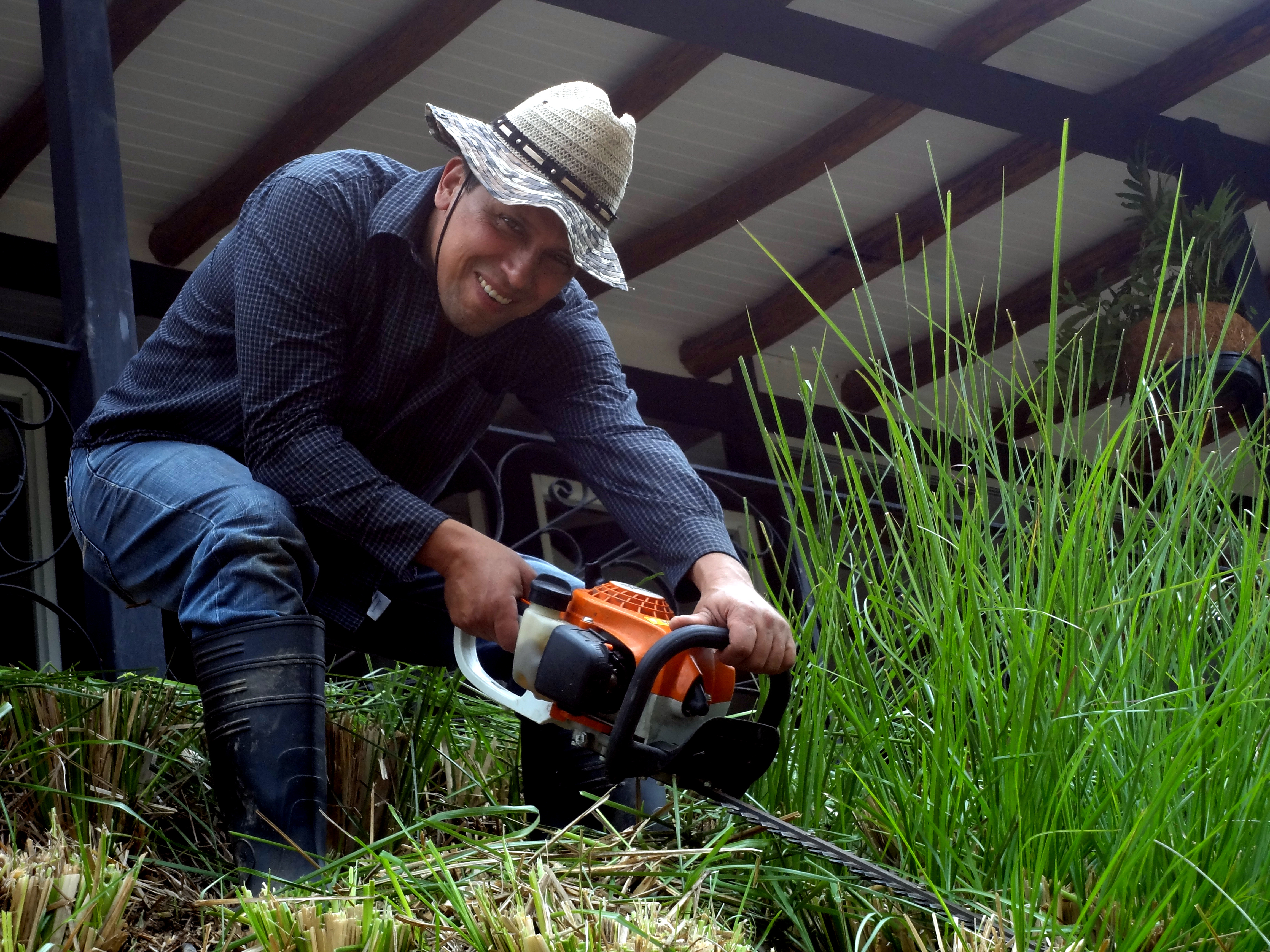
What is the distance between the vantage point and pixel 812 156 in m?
4.20

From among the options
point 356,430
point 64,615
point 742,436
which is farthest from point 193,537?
point 742,436

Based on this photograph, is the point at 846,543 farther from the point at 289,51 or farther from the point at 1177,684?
the point at 289,51

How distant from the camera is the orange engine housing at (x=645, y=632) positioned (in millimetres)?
1429

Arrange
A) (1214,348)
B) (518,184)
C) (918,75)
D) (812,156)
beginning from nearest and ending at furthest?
(518,184)
(1214,348)
(918,75)
(812,156)

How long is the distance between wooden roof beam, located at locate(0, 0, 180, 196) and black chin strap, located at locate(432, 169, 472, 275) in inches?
64.1

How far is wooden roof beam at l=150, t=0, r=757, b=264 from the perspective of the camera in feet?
11.5

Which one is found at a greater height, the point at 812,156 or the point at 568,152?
the point at 568,152

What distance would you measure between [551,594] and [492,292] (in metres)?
0.48

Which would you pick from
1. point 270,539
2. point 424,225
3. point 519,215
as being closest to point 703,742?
point 270,539

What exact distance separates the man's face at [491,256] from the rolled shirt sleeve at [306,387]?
Answer: 157mm

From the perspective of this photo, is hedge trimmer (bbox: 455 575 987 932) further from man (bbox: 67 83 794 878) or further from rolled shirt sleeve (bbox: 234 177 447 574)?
rolled shirt sleeve (bbox: 234 177 447 574)

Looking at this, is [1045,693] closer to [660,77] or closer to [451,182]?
[451,182]

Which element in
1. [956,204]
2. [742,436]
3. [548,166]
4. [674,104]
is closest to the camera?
[548,166]

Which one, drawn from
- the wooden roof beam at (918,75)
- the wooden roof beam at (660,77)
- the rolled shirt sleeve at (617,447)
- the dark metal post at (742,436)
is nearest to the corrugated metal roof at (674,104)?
the wooden roof beam at (660,77)
